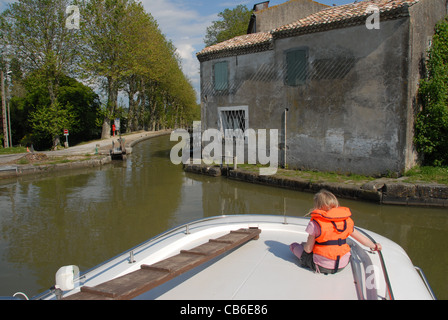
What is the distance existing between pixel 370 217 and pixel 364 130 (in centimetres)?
376

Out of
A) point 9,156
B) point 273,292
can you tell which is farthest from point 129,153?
point 273,292

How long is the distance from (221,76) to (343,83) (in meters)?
6.07

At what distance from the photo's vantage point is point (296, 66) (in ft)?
42.4

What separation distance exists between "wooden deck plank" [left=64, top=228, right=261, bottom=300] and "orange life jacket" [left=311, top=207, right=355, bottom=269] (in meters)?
0.93

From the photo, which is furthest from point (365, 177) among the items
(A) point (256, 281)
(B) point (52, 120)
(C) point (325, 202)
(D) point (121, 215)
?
(B) point (52, 120)

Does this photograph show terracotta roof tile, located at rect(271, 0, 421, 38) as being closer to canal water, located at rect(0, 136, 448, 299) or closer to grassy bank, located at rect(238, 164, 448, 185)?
grassy bank, located at rect(238, 164, 448, 185)

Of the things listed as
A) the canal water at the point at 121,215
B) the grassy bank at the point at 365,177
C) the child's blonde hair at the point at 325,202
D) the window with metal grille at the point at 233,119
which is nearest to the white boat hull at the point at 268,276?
the child's blonde hair at the point at 325,202

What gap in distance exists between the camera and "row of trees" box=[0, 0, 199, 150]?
22000mm

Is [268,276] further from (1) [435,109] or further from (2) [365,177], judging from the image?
(1) [435,109]

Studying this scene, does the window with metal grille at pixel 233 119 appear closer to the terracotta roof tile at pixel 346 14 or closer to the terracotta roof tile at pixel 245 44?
the terracotta roof tile at pixel 245 44

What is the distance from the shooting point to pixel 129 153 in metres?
22.2

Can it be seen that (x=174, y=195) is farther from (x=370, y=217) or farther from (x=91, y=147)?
(x=91, y=147)

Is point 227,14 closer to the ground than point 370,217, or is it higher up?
higher up
